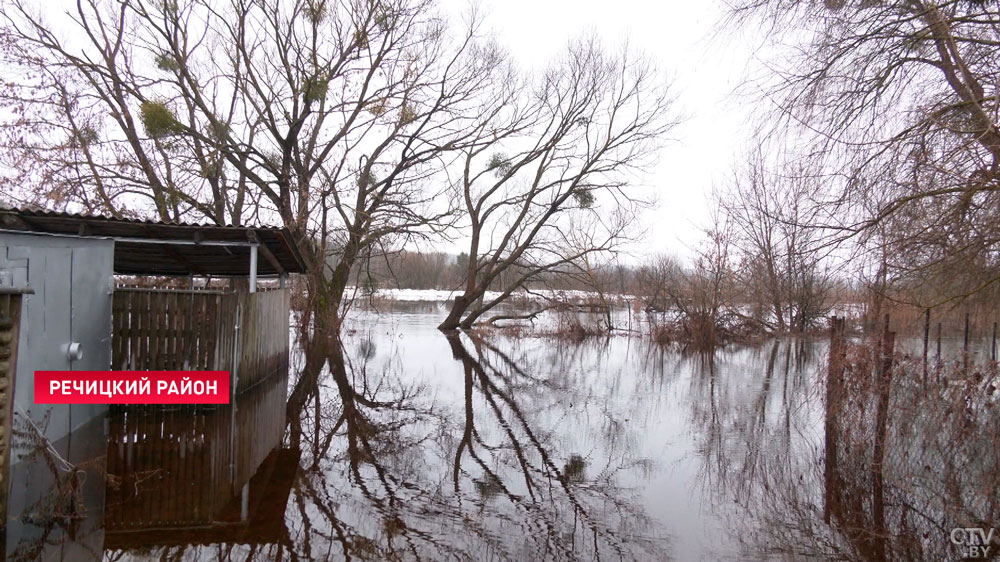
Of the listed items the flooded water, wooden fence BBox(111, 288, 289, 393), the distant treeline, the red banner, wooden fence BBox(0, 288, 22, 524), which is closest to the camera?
wooden fence BBox(0, 288, 22, 524)

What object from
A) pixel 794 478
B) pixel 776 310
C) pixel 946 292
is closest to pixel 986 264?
pixel 946 292

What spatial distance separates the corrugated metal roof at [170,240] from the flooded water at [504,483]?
2.28m

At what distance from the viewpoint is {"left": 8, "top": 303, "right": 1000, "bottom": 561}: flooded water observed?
4352mm

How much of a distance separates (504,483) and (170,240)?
5.84 metres

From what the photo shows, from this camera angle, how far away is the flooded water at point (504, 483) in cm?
435

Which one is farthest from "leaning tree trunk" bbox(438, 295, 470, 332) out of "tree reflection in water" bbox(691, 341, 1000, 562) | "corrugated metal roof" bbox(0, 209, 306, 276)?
"tree reflection in water" bbox(691, 341, 1000, 562)

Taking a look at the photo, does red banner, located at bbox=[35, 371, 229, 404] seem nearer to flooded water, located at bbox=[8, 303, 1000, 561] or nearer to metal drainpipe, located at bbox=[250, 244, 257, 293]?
flooded water, located at bbox=[8, 303, 1000, 561]

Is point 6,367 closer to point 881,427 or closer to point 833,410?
point 881,427

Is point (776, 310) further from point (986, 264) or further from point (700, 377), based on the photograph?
point (986, 264)

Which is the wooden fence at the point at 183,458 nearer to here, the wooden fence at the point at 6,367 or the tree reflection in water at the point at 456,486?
the tree reflection in water at the point at 456,486

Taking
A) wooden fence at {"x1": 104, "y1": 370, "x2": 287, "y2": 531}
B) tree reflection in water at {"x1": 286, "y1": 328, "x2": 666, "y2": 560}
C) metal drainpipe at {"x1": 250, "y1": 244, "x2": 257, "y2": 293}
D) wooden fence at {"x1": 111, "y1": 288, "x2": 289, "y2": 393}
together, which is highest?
metal drainpipe at {"x1": 250, "y1": 244, "x2": 257, "y2": 293}

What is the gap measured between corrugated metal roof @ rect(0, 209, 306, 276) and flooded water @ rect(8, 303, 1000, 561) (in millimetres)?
2279

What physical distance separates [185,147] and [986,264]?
16024 millimetres

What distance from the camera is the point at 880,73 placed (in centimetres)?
616
